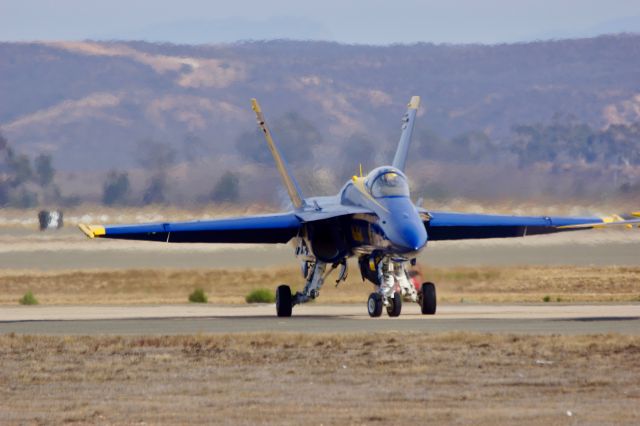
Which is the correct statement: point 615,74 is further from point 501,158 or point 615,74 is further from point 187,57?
point 501,158

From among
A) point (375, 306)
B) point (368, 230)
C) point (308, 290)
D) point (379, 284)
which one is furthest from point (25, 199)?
point (375, 306)

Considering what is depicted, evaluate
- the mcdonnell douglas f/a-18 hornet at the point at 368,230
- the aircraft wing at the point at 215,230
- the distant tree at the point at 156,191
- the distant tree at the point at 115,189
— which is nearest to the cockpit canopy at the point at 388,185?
the mcdonnell douglas f/a-18 hornet at the point at 368,230

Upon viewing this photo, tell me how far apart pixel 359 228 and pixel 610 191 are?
1836 centimetres

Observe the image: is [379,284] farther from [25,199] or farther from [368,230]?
[25,199]

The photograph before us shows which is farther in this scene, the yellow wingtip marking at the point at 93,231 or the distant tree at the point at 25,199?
the distant tree at the point at 25,199

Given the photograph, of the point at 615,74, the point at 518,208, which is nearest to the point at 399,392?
the point at 518,208

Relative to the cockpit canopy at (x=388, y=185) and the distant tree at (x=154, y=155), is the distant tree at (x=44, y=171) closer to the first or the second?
the distant tree at (x=154, y=155)

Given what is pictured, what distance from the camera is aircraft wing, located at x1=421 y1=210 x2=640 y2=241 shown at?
2992 cm

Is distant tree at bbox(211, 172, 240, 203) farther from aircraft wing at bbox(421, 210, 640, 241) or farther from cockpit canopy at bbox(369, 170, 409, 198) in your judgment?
cockpit canopy at bbox(369, 170, 409, 198)

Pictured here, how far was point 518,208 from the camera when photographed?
42.8 meters

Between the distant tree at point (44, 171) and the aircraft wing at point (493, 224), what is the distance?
2625cm

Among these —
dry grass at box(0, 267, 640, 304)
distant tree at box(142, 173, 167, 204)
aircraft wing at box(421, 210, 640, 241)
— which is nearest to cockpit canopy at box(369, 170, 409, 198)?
aircraft wing at box(421, 210, 640, 241)

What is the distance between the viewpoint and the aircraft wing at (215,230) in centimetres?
2912

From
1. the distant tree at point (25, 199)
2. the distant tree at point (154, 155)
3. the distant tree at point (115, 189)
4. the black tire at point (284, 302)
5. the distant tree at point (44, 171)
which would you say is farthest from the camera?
the distant tree at point (44, 171)
